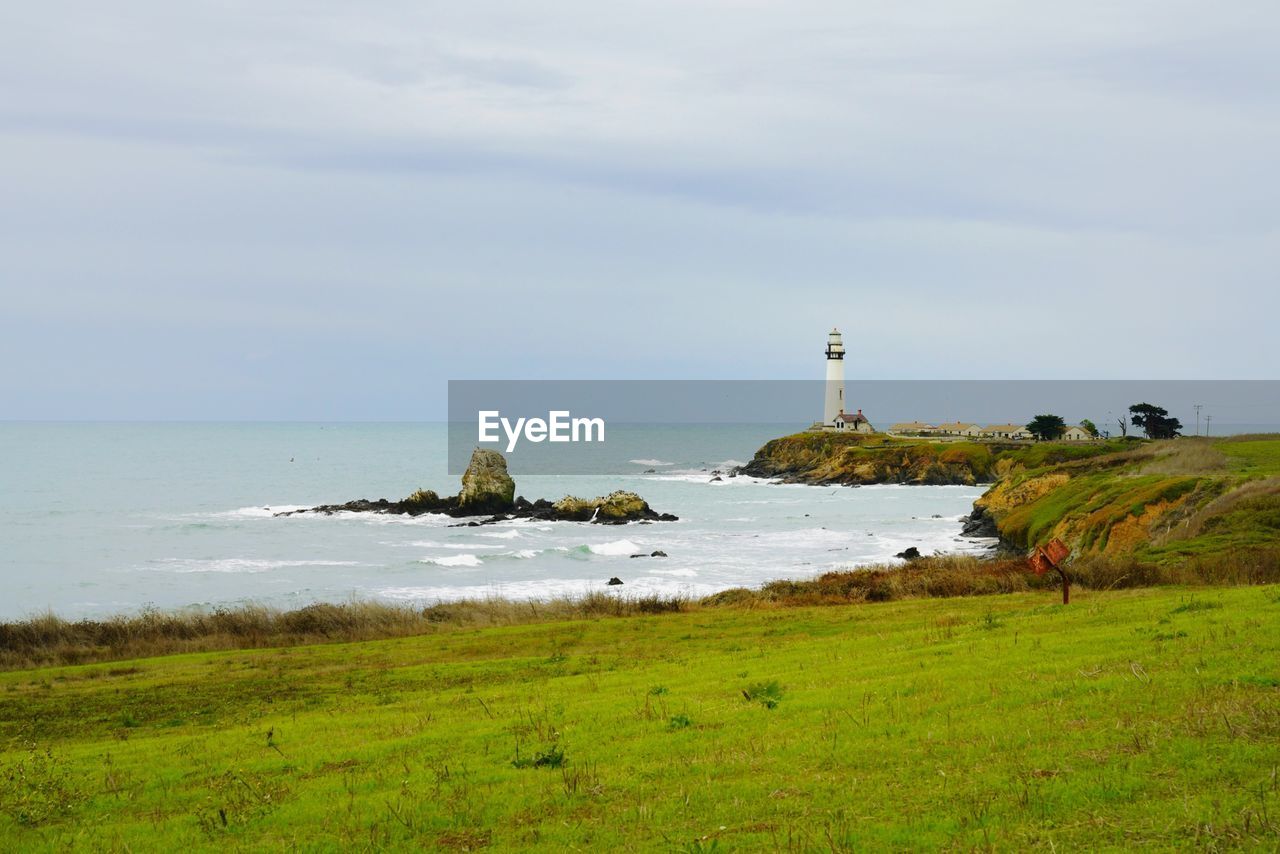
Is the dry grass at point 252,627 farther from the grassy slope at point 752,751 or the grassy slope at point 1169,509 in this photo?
the grassy slope at point 1169,509

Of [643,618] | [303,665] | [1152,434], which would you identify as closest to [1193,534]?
[643,618]

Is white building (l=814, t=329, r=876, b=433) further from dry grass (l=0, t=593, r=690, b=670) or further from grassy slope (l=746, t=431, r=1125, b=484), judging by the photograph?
dry grass (l=0, t=593, r=690, b=670)

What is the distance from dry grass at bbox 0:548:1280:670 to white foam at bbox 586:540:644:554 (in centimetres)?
2942

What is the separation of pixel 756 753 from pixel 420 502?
87421 millimetres

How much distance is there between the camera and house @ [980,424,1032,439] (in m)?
159

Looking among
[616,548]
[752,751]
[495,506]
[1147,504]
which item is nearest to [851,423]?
[495,506]

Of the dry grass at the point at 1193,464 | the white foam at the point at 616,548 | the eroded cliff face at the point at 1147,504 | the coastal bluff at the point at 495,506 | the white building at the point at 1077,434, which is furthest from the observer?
the white building at the point at 1077,434

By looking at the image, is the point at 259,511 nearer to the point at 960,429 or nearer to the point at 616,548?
the point at 616,548

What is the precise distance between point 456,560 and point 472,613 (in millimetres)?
28125

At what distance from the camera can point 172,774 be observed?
14.0 m

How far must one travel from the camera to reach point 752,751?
11.5 m

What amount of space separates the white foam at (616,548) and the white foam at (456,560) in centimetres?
813

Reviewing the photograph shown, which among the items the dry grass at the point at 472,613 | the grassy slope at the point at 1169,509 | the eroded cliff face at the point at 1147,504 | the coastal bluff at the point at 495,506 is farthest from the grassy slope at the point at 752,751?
the coastal bluff at the point at 495,506

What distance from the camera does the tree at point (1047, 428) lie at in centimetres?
14538
